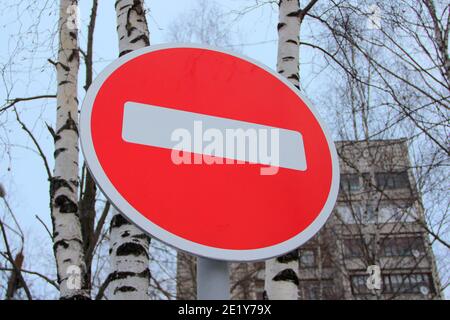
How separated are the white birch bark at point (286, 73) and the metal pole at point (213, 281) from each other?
4.47 feet

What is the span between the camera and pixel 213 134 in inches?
49.4

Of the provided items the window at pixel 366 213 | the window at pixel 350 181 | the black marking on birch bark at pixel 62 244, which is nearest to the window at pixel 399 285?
the window at pixel 366 213

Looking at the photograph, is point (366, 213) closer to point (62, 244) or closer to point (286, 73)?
point (286, 73)

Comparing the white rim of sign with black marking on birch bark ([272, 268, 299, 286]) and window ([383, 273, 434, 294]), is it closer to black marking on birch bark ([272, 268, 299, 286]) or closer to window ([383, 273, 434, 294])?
black marking on birch bark ([272, 268, 299, 286])

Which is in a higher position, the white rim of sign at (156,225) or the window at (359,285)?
the window at (359,285)

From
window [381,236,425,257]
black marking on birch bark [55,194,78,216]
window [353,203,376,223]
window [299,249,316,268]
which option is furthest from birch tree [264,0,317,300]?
window [299,249,316,268]

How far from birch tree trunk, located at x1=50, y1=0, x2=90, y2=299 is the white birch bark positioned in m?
1.17

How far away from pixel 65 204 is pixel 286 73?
5.23 feet

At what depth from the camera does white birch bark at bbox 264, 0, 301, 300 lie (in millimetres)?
2436

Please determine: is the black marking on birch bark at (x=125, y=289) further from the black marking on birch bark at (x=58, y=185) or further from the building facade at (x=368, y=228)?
the building facade at (x=368, y=228)

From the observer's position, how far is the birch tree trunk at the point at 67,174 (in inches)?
116

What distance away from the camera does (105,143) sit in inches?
46.8

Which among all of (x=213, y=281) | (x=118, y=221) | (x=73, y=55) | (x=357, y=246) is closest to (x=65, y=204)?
(x=118, y=221)
